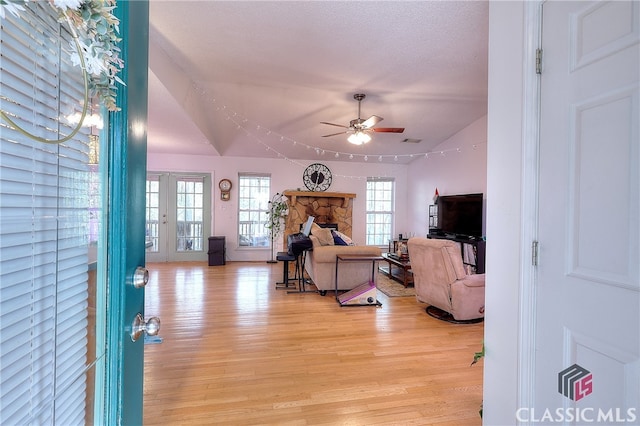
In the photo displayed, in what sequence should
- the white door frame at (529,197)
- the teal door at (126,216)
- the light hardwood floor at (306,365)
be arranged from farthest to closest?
the light hardwood floor at (306,365) < the white door frame at (529,197) < the teal door at (126,216)

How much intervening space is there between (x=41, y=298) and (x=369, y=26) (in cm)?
284

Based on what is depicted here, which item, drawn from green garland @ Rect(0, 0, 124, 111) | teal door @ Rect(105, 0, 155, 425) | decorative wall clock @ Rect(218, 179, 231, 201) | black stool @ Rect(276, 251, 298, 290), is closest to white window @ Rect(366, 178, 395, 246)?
black stool @ Rect(276, 251, 298, 290)

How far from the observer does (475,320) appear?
128 inches

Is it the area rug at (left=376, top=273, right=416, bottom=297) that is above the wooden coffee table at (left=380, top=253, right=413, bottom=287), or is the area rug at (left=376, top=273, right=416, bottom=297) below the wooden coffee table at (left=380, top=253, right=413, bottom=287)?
below

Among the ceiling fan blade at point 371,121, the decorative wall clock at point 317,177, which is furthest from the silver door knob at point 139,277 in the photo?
A: the decorative wall clock at point 317,177

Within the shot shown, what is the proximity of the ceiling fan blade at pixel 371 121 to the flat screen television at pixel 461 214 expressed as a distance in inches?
106

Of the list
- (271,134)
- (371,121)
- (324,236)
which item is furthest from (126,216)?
(271,134)

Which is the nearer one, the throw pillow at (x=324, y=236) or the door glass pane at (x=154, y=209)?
the throw pillow at (x=324, y=236)

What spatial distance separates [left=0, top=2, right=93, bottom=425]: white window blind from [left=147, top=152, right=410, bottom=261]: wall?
6.23 metres

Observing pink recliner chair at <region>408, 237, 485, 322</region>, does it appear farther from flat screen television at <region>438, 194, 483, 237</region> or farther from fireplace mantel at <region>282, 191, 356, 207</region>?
fireplace mantel at <region>282, 191, 356, 207</region>

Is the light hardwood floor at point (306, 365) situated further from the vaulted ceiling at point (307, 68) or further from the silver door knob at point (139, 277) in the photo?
the vaulted ceiling at point (307, 68)

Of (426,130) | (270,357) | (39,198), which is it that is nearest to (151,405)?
(270,357)

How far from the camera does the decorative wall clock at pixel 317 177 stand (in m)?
7.03

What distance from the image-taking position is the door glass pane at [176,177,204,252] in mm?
6504
